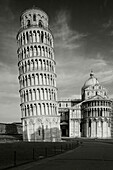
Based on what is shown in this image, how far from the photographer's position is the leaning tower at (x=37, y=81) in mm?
62125

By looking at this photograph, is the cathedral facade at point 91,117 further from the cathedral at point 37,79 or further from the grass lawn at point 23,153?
the grass lawn at point 23,153

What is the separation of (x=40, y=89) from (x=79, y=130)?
42121mm

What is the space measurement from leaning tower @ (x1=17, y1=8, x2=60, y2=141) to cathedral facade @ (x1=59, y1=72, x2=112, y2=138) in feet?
102

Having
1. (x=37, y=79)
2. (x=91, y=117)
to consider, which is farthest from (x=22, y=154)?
(x=91, y=117)

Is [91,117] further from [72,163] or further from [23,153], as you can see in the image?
[72,163]

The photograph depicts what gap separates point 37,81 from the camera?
64.4 m

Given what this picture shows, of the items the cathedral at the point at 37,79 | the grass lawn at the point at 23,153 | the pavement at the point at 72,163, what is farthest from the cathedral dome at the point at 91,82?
the pavement at the point at 72,163

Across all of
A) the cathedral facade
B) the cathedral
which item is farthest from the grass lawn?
the cathedral facade

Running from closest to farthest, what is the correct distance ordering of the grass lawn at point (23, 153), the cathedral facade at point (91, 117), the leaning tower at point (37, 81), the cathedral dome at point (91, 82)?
1. the grass lawn at point (23, 153)
2. the leaning tower at point (37, 81)
3. the cathedral facade at point (91, 117)
4. the cathedral dome at point (91, 82)

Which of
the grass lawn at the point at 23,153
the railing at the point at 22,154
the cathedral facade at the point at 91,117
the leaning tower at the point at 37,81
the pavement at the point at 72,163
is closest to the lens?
the pavement at the point at 72,163

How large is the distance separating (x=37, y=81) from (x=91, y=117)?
37.1 m

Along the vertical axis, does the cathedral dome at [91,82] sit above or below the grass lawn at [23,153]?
above

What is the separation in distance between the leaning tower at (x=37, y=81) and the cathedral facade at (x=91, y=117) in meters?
31.2

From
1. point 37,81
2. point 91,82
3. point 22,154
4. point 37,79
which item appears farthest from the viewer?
point 91,82
